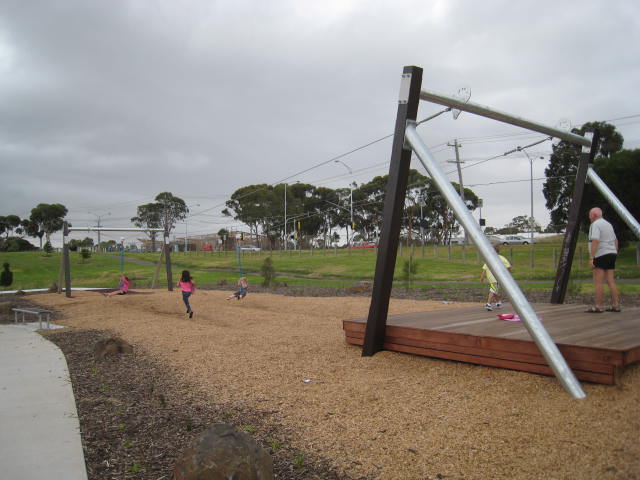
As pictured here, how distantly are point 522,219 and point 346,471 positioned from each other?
84905 mm

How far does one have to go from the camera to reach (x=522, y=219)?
81.2 meters

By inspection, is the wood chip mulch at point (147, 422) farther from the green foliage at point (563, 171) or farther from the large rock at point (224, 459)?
the green foliage at point (563, 171)

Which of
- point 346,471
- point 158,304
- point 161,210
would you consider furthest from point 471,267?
point 161,210

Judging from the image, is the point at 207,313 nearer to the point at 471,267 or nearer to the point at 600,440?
the point at 600,440

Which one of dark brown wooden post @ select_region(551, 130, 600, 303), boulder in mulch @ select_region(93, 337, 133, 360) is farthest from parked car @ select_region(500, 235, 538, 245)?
boulder in mulch @ select_region(93, 337, 133, 360)

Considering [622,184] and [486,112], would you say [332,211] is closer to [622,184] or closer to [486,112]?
[622,184]

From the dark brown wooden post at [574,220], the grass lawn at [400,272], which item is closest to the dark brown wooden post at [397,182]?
the dark brown wooden post at [574,220]

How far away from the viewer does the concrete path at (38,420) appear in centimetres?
358

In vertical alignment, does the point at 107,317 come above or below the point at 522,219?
below

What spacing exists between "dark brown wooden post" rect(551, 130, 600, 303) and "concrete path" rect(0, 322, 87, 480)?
750cm

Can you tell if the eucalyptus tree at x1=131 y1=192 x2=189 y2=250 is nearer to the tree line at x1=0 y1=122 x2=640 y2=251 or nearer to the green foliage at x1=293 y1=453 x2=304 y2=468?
the tree line at x1=0 y1=122 x2=640 y2=251

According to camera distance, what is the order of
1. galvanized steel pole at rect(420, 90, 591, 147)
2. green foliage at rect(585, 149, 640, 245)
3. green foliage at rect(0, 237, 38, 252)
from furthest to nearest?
green foliage at rect(0, 237, 38, 252) < green foliage at rect(585, 149, 640, 245) < galvanized steel pole at rect(420, 90, 591, 147)

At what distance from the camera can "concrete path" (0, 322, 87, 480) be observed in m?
3.58

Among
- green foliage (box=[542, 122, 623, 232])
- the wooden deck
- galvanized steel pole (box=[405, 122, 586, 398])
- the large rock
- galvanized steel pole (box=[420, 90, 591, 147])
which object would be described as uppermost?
green foliage (box=[542, 122, 623, 232])
